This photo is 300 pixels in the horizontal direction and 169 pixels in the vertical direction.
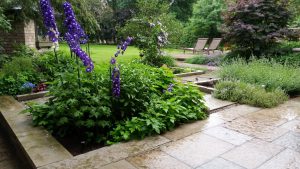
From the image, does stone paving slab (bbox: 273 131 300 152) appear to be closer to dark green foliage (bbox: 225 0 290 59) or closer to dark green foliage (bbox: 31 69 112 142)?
dark green foliage (bbox: 31 69 112 142)

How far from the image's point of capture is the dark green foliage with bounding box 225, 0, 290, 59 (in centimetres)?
786

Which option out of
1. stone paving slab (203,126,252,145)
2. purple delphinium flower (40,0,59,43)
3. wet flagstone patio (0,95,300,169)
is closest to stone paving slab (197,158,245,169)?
wet flagstone patio (0,95,300,169)

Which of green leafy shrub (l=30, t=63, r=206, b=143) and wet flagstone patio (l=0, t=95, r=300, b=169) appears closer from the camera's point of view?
wet flagstone patio (l=0, t=95, r=300, b=169)

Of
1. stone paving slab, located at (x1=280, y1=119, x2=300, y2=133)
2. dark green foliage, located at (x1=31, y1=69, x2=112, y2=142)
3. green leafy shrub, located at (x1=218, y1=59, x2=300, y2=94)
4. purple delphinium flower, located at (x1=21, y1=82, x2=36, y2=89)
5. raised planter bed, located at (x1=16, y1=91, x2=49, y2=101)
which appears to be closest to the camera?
dark green foliage, located at (x1=31, y1=69, x2=112, y2=142)

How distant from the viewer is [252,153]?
8.00 feet

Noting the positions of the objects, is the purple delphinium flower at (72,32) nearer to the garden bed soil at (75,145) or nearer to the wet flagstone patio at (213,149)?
the garden bed soil at (75,145)

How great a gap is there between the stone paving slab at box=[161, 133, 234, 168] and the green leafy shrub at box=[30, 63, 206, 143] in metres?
0.29

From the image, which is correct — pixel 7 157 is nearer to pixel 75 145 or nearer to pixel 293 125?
pixel 75 145

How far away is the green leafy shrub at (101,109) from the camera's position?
2725 millimetres

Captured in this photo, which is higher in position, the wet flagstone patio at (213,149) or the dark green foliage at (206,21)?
the dark green foliage at (206,21)

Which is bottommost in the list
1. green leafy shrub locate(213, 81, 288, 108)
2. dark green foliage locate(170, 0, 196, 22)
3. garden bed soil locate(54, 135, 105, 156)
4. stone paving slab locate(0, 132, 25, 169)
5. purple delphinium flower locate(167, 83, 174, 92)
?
stone paving slab locate(0, 132, 25, 169)

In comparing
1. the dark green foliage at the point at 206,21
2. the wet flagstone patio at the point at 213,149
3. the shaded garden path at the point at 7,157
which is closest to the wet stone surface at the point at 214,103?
the wet flagstone patio at the point at 213,149

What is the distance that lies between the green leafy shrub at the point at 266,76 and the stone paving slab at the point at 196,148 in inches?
93.3

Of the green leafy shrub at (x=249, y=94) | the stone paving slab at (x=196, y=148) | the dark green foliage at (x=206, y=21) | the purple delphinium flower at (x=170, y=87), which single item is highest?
the dark green foliage at (x=206, y=21)
